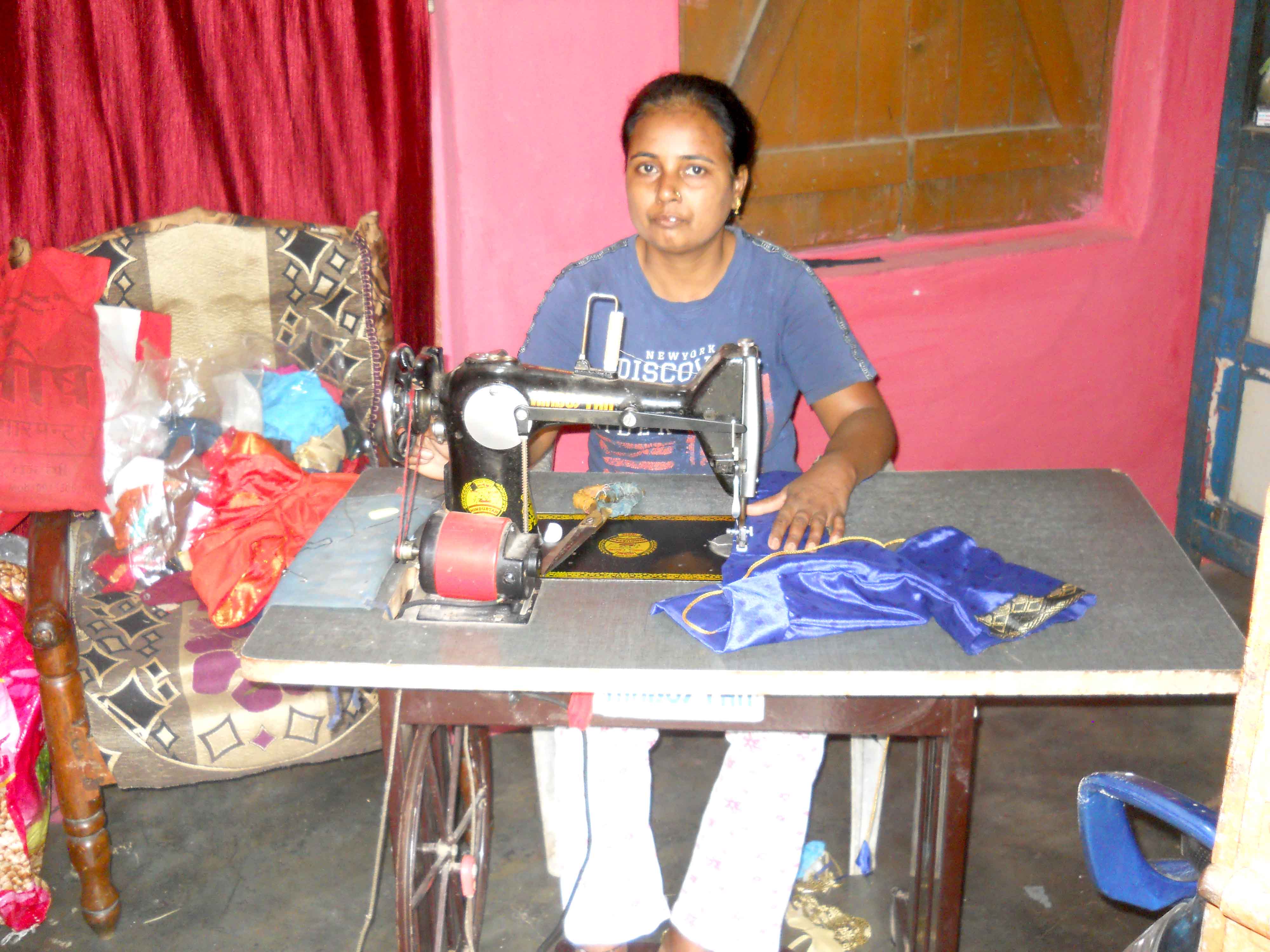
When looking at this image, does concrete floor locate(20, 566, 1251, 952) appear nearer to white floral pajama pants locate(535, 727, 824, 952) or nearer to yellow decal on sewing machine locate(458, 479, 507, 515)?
white floral pajama pants locate(535, 727, 824, 952)

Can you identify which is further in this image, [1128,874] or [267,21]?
[267,21]

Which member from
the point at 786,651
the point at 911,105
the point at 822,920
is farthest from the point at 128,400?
the point at 911,105

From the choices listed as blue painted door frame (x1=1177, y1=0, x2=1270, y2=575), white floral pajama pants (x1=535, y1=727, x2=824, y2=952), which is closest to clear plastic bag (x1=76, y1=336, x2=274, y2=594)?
white floral pajama pants (x1=535, y1=727, x2=824, y2=952)

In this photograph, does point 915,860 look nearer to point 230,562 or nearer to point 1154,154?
point 230,562

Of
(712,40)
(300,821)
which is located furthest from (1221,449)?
(300,821)

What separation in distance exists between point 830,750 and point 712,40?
186 centimetres

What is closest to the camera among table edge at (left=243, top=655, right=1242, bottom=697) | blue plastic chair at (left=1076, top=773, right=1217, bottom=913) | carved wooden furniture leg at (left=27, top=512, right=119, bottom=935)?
blue plastic chair at (left=1076, top=773, right=1217, bottom=913)

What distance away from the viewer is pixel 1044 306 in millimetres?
3393

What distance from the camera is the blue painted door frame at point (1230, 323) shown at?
3.25 m

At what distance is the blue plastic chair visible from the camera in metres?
1.27

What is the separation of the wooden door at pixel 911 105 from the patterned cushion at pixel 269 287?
1.02 m

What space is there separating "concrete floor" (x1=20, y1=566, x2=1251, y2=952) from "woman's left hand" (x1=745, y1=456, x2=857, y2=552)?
1.00 metres

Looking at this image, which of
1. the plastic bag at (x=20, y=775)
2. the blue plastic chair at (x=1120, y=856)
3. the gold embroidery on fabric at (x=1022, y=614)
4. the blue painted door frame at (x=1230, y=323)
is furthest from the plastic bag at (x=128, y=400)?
the blue painted door frame at (x=1230, y=323)

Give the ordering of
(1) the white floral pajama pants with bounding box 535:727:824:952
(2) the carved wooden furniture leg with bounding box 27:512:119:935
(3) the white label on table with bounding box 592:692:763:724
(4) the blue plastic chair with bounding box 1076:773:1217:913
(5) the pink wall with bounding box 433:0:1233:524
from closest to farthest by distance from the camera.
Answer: (4) the blue plastic chair with bounding box 1076:773:1217:913
(3) the white label on table with bounding box 592:692:763:724
(1) the white floral pajama pants with bounding box 535:727:824:952
(2) the carved wooden furniture leg with bounding box 27:512:119:935
(5) the pink wall with bounding box 433:0:1233:524
